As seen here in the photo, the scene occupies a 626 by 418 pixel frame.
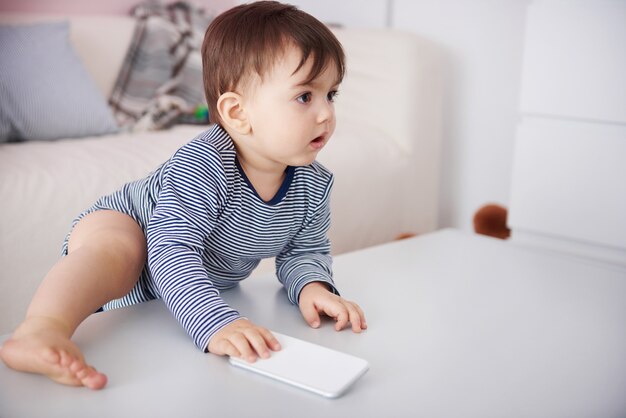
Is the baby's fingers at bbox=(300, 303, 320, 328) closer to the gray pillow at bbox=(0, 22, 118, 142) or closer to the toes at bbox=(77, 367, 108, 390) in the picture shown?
the toes at bbox=(77, 367, 108, 390)

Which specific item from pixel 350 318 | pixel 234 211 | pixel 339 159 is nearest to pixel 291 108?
pixel 234 211

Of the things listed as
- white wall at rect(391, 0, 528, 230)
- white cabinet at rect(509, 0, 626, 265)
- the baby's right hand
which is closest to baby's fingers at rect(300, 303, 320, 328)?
the baby's right hand

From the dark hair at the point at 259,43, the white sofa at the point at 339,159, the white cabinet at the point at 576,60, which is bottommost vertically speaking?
the white sofa at the point at 339,159

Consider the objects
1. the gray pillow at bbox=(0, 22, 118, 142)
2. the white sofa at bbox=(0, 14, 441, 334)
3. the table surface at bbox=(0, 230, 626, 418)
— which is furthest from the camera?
the gray pillow at bbox=(0, 22, 118, 142)

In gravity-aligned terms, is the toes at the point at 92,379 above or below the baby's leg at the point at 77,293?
below

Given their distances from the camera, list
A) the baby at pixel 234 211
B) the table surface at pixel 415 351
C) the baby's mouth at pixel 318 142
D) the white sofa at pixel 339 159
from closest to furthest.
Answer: the table surface at pixel 415 351 → the baby at pixel 234 211 → the baby's mouth at pixel 318 142 → the white sofa at pixel 339 159

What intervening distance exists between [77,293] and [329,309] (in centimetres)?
28

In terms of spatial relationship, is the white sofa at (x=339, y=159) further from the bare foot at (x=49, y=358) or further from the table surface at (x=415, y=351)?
the bare foot at (x=49, y=358)

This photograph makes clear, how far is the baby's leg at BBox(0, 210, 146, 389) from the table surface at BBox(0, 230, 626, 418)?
2 centimetres

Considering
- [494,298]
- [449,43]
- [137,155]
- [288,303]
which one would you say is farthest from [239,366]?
[449,43]

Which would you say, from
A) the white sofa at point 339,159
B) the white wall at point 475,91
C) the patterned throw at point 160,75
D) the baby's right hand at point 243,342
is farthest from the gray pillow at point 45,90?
the baby's right hand at point 243,342

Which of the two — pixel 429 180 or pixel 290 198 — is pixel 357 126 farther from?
pixel 290 198

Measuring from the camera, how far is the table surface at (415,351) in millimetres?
603

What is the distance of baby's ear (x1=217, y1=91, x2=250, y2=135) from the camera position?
834mm
